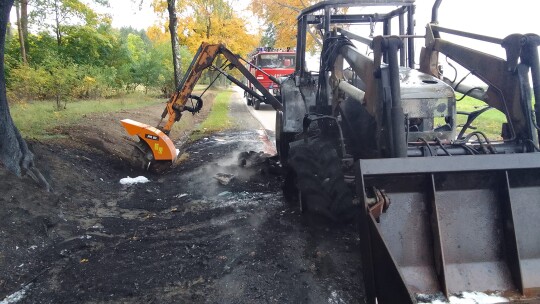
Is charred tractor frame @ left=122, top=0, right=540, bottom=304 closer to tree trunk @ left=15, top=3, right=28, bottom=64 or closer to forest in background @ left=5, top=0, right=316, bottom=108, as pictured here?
forest in background @ left=5, top=0, right=316, bottom=108

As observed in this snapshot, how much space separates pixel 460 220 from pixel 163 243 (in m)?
3.20

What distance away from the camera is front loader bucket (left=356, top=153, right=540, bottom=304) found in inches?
139

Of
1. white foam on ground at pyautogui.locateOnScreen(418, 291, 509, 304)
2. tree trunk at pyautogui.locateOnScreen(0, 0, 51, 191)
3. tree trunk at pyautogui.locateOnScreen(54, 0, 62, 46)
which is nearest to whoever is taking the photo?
white foam on ground at pyautogui.locateOnScreen(418, 291, 509, 304)

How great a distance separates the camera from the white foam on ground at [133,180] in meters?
8.41

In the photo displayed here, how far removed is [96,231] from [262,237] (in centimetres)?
206

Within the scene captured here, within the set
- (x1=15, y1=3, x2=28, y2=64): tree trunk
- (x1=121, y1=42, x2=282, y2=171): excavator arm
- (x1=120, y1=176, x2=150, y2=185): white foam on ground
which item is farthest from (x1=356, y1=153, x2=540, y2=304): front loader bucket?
(x1=15, y1=3, x2=28, y2=64): tree trunk

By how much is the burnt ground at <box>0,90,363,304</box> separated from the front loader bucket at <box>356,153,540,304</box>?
28.6 inches

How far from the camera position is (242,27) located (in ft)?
100

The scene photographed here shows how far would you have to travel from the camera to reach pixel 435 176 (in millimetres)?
3701

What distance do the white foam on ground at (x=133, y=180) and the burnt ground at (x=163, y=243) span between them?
154 millimetres

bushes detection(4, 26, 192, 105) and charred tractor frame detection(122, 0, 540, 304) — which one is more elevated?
bushes detection(4, 26, 192, 105)

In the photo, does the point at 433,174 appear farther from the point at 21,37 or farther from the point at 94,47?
the point at 94,47

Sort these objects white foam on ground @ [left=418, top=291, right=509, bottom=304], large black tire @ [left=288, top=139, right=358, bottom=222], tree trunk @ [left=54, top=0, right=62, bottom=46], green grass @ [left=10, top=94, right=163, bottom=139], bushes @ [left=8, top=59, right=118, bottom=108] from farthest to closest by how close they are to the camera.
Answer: tree trunk @ [left=54, top=0, right=62, bottom=46] < bushes @ [left=8, top=59, right=118, bottom=108] < green grass @ [left=10, top=94, right=163, bottom=139] < large black tire @ [left=288, top=139, right=358, bottom=222] < white foam on ground @ [left=418, top=291, right=509, bottom=304]

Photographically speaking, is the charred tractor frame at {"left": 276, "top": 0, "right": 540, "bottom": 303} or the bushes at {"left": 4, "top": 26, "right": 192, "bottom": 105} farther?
the bushes at {"left": 4, "top": 26, "right": 192, "bottom": 105}
